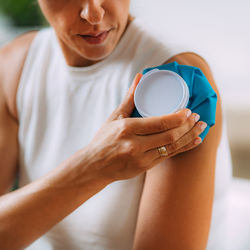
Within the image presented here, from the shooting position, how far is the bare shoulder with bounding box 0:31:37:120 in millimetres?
1005

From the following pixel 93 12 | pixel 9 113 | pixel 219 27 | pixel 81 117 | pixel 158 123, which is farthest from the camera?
pixel 219 27

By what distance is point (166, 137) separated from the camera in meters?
0.58

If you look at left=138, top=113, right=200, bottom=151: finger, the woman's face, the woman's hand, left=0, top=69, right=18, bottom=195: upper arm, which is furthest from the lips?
left=0, top=69, right=18, bottom=195: upper arm

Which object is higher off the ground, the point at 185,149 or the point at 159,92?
the point at 159,92

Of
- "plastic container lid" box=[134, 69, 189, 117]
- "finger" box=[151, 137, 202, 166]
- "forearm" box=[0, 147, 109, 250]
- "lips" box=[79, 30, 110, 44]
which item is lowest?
"forearm" box=[0, 147, 109, 250]

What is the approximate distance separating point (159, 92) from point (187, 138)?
0.11m

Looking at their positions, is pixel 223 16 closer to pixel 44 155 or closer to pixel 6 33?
pixel 44 155

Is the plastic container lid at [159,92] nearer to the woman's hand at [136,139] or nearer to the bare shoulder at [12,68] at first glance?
the woman's hand at [136,139]

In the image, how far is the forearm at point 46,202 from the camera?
0.68m

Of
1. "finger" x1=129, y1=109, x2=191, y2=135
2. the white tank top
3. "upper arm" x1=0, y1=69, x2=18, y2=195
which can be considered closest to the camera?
"finger" x1=129, y1=109, x2=191, y2=135

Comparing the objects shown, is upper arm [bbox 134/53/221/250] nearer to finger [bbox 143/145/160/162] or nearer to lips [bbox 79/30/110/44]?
finger [bbox 143/145/160/162]

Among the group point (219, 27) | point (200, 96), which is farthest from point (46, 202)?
point (219, 27)

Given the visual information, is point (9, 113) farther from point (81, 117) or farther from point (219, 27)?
point (219, 27)

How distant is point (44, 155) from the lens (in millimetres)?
929
